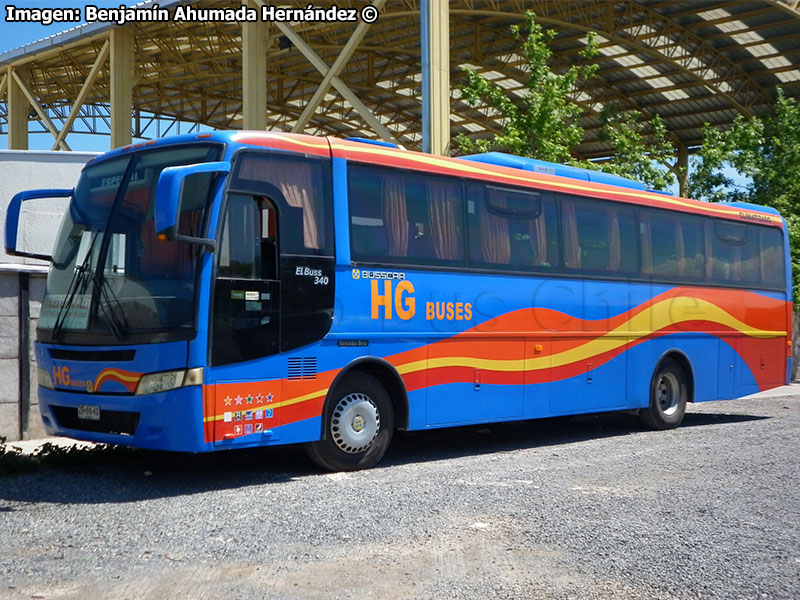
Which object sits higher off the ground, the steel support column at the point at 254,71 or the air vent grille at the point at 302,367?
the steel support column at the point at 254,71

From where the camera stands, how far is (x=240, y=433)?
9.52 m

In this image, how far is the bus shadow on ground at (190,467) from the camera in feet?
30.0

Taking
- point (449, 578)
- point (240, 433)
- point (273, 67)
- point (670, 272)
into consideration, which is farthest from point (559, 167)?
point (273, 67)

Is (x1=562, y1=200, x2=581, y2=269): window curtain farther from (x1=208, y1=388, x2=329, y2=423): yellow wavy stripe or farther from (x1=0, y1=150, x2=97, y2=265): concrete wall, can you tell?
(x1=0, y1=150, x2=97, y2=265): concrete wall

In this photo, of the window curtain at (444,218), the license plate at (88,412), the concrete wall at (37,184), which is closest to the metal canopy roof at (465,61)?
the concrete wall at (37,184)

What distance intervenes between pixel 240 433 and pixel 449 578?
376cm

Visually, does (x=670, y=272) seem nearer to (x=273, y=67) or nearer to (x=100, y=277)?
(x=100, y=277)

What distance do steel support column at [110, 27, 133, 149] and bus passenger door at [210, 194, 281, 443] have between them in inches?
837

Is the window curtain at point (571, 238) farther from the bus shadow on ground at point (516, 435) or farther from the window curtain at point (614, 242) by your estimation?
the bus shadow on ground at point (516, 435)

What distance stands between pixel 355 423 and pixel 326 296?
134cm

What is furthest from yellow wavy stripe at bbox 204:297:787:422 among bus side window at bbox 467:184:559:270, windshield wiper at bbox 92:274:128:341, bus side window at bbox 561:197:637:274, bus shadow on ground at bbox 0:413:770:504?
windshield wiper at bbox 92:274:128:341

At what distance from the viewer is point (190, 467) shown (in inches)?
427

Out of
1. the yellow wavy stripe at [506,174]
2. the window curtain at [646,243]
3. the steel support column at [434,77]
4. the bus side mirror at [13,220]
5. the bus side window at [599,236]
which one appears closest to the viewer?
the bus side mirror at [13,220]

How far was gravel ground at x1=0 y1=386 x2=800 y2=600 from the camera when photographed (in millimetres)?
6102
